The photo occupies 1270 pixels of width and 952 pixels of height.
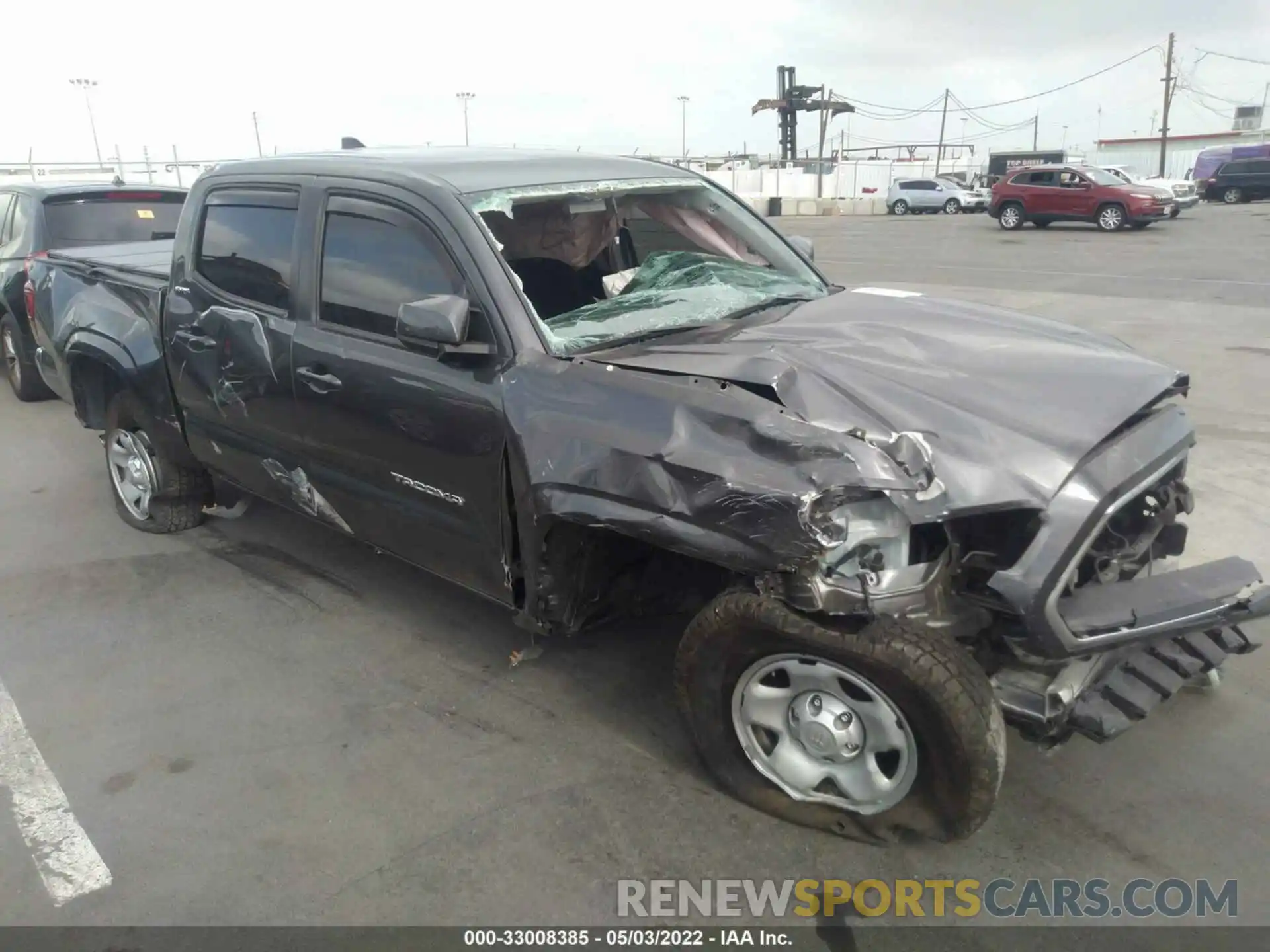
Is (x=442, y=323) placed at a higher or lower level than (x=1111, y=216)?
higher

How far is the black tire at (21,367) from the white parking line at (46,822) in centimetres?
559

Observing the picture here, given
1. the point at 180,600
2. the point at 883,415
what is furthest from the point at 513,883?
the point at 180,600

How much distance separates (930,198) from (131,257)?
126 feet

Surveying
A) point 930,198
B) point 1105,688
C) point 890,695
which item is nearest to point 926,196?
point 930,198

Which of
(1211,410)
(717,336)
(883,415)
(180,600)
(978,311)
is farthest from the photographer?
(1211,410)

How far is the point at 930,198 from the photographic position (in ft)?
129

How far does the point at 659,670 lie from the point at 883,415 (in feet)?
5.27

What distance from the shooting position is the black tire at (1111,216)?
24.1 m

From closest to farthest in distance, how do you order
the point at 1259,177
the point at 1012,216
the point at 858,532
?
1. the point at 858,532
2. the point at 1012,216
3. the point at 1259,177

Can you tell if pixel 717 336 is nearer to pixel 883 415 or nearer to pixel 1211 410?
pixel 883 415

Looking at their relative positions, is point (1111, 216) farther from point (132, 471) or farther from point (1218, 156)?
point (1218, 156)

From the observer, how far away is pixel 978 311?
3654mm

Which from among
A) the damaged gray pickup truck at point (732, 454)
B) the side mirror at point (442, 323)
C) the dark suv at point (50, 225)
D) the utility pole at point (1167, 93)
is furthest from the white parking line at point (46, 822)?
the utility pole at point (1167, 93)

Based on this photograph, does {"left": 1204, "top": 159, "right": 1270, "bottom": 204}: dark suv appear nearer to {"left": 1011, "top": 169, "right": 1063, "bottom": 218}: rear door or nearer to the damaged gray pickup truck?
{"left": 1011, "top": 169, "right": 1063, "bottom": 218}: rear door
